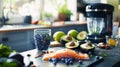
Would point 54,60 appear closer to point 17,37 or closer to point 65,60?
point 65,60

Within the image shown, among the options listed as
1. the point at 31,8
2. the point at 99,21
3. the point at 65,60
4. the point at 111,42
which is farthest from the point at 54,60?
the point at 31,8

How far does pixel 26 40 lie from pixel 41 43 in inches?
44.5

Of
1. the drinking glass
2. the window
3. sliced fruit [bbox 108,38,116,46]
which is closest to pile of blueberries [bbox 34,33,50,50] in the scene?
the drinking glass

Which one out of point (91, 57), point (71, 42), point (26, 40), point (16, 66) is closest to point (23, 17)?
point (26, 40)

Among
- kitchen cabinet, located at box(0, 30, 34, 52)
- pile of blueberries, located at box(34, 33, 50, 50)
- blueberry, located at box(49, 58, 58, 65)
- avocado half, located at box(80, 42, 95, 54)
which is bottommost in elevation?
kitchen cabinet, located at box(0, 30, 34, 52)

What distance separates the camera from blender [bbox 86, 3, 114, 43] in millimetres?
1686

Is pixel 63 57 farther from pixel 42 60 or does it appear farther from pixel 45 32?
pixel 45 32

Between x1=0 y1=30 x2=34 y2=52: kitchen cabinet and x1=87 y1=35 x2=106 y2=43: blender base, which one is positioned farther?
x1=0 y1=30 x2=34 y2=52: kitchen cabinet

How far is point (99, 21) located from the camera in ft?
5.73

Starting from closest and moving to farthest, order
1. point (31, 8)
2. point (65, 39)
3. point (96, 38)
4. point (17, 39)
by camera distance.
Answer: point (65, 39) < point (96, 38) < point (17, 39) < point (31, 8)

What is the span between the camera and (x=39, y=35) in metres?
1.28

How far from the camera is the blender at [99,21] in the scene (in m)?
1.69

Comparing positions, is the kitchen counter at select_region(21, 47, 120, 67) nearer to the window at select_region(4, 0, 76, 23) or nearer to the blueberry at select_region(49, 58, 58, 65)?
the blueberry at select_region(49, 58, 58, 65)

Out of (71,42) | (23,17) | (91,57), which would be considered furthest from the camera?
(23,17)
